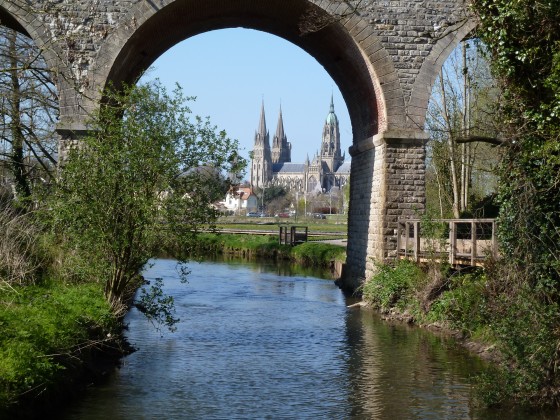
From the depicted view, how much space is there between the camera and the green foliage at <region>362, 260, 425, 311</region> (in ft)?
59.3

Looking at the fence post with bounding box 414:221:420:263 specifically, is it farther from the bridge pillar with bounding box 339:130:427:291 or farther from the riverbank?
the riverbank

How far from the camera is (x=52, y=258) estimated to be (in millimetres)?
→ 15289

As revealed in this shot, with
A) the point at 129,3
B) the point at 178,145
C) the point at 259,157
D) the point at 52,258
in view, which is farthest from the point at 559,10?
the point at 259,157

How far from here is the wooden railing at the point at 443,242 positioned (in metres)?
15.7

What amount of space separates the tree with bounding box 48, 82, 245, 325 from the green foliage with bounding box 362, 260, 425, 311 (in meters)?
5.71

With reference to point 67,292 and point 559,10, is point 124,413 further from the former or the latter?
point 559,10

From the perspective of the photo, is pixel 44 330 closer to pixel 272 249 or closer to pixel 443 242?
pixel 443 242

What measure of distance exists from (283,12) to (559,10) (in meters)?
11.5

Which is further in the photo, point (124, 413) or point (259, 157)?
point (259, 157)

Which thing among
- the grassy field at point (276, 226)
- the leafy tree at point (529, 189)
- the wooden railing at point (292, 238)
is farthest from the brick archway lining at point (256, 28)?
the grassy field at point (276, 226)

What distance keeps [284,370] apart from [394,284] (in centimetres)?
609

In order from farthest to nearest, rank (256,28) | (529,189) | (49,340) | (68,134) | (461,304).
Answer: (256,28) < (68,134) < (461,304) < (529,189) < (49,340)

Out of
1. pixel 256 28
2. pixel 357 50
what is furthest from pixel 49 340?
pixel 256 28

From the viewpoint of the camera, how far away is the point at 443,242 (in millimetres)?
17094
